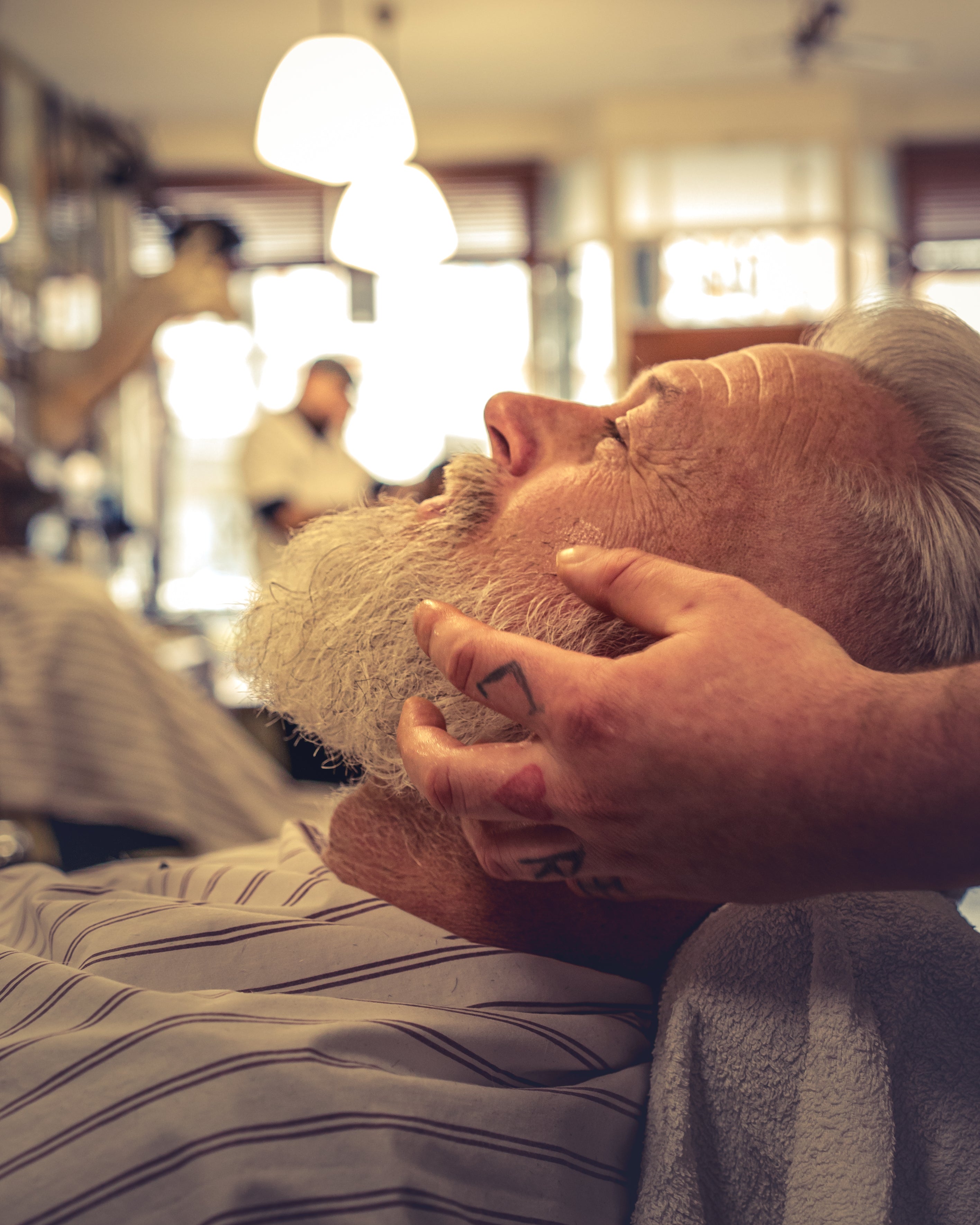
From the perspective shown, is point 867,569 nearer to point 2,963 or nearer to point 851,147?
point 2,963

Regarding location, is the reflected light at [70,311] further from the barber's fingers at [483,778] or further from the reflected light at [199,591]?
the barber's fingers at [483,778]

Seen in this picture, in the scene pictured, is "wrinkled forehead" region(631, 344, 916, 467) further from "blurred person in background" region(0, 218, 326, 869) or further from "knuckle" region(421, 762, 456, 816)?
"blurred person in background" region(0, 218, 326, 869)

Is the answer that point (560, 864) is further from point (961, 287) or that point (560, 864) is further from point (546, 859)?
point (961, 287)

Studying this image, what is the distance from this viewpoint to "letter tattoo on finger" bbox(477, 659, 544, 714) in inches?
A: 22.3

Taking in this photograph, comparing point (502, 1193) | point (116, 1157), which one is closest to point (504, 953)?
point (502, 1193)

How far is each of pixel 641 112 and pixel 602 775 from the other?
6.11 m

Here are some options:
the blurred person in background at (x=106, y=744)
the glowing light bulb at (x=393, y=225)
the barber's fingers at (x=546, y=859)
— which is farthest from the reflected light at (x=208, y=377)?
the barber's fingers at (x=546, y=859)

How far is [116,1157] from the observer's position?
21.2 inches

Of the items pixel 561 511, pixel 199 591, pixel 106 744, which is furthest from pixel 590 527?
pixel 199 591

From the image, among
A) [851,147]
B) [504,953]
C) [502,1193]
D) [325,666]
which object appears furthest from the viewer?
[851,147]

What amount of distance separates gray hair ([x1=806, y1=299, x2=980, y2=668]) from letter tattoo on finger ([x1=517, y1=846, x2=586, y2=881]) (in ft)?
1.07

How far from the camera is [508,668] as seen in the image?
0.59m

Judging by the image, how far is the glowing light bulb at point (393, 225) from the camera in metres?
3.59

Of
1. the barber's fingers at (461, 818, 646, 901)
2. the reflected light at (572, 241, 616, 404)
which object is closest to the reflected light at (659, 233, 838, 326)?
the reflected light at (572, 241, 616, 404)
